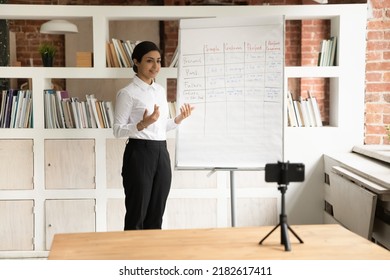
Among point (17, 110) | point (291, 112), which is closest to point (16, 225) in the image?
point (17, 110)

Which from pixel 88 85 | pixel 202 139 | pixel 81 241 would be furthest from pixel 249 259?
pixel 88 85

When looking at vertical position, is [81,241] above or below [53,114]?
below

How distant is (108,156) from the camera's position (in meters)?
4.57

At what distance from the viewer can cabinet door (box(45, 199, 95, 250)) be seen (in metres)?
4.58

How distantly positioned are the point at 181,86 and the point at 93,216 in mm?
1436

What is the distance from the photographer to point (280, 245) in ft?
7.11

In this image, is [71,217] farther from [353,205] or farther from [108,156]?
[353,205]

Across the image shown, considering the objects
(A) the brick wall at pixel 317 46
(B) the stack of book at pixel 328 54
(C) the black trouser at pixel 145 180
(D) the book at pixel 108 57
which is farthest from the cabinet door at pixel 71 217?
(A) the brick wall at pixel 317 46

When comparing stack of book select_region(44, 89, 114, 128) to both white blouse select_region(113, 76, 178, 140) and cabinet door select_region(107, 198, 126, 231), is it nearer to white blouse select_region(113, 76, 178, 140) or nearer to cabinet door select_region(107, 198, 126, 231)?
cabinet door select_region(107, 198, 126, 231)

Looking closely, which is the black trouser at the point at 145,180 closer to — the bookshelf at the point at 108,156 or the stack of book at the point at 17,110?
the bookshelf at the point at 108,156

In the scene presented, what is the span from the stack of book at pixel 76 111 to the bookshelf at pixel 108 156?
0.05 meters

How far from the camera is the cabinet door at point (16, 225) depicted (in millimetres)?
4574

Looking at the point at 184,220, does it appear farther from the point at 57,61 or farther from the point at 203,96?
the point at 57,61

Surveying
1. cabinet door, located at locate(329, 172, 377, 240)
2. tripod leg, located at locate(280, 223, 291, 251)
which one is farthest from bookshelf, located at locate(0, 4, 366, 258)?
tripod leg, located at locate(280, 223, 291, 251)
